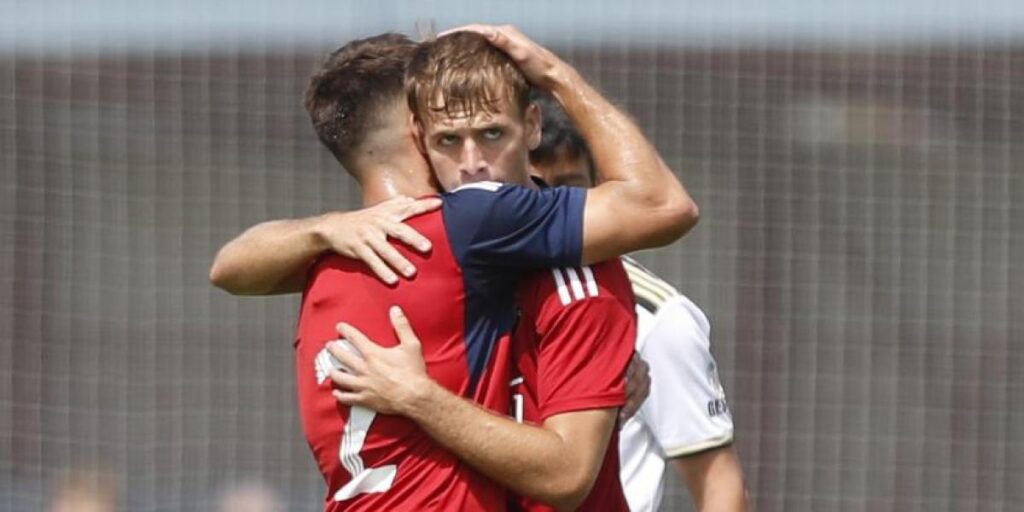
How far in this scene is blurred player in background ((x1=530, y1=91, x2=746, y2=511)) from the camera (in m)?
3.67

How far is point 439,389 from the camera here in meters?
2.90

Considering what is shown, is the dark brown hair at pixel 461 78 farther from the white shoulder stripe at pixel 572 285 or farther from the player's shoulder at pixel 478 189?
the white shoulder stripe at pixel 572 285

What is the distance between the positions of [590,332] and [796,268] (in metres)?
4.23

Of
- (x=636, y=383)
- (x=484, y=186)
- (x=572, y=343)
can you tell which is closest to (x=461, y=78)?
(x=484, y=186)

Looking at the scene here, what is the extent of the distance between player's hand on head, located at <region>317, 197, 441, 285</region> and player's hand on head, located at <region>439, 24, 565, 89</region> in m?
0.25

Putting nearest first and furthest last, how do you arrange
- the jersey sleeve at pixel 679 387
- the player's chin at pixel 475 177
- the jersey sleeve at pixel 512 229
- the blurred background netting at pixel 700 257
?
the jersey sleeve at pixel 512 229 → the player's chin at pixel 475 177 → the jersey sleeve at pixel 679 387 → the blurred background netting at pixel 700 257

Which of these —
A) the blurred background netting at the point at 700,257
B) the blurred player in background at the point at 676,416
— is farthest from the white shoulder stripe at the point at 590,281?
the blurred background netting at the point at 700,257

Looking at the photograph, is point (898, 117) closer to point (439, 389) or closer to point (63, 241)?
point (63, 241)

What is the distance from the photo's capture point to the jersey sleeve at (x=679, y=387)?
3666 mm

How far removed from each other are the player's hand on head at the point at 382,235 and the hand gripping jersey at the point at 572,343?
0.18 metres

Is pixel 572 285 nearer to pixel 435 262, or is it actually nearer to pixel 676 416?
pixel 435 262

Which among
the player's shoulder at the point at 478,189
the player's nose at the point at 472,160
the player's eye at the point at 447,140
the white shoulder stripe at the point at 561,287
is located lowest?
the white shoulder stripe at the point at 561,287

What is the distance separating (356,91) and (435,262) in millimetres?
335

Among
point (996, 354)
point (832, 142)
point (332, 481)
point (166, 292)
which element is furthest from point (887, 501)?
point (332, 481)
